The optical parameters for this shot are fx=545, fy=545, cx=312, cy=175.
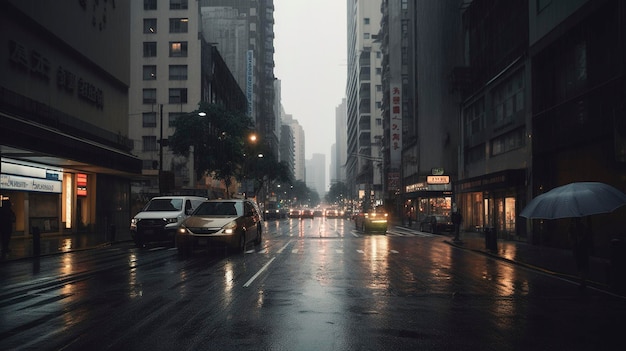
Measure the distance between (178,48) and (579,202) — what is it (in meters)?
61.1

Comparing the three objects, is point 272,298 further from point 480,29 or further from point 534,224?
point 480,29

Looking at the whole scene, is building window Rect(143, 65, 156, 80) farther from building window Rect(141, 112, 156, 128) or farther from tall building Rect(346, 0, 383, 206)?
tall building Rect(346, 0, 383, 206)

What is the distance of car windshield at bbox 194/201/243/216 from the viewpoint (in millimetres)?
20203

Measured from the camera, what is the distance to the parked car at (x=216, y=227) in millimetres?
18188

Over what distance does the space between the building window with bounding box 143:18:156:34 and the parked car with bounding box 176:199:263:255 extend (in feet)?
171

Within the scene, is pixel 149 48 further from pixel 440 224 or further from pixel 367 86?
pixel 367 86

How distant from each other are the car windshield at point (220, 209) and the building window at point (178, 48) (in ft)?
161

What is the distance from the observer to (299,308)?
8.95 metres

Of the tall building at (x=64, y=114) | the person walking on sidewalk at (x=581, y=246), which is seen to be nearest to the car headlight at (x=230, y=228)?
the tall building at (x=64, y=114)

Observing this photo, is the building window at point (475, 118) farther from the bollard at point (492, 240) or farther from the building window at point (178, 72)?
the building window at point (178, 72)

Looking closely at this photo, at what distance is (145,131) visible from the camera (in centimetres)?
6512

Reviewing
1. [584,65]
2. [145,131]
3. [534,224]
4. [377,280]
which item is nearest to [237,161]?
[145,131]

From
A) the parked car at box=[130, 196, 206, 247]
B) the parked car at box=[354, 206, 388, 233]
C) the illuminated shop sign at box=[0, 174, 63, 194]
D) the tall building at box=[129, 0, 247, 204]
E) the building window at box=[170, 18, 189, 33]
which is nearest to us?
the parked car at box=[130, 196, 206, 247]

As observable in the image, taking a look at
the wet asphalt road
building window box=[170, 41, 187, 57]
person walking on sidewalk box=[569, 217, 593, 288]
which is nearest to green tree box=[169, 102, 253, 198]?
building window box=[170, 41, 187, 57]
